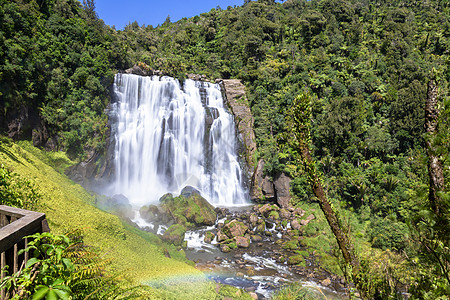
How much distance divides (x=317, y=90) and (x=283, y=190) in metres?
13.9

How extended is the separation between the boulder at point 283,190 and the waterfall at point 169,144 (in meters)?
3.47

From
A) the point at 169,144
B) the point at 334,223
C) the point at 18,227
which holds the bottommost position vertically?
the point at 169,144

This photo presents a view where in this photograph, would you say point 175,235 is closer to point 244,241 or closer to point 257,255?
point 244,241

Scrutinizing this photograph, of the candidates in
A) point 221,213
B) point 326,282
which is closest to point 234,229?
point 221,213

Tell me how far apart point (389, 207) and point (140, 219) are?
18.7 metres

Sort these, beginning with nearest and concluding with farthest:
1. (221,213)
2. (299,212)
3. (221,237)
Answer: (221,237) → (221,213) → (299,212)

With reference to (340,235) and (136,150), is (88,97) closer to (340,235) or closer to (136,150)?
(136,150)

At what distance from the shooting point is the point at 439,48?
3362cm

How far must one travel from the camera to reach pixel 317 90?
29500 mm

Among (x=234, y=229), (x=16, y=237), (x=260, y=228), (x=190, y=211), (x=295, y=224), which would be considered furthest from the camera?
(x=295, y=224)

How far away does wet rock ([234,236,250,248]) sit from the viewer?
1555 centimetres

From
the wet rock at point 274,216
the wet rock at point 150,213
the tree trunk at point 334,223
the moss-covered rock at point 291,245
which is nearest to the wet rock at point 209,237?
the wet rock at point 150,213

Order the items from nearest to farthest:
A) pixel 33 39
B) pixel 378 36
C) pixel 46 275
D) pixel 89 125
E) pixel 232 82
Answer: pixel 46 275 → pixel 33 39 → pixel 89 125 → pixel 232 82 → pixel 378 36

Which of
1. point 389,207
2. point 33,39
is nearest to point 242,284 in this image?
point 389,207
